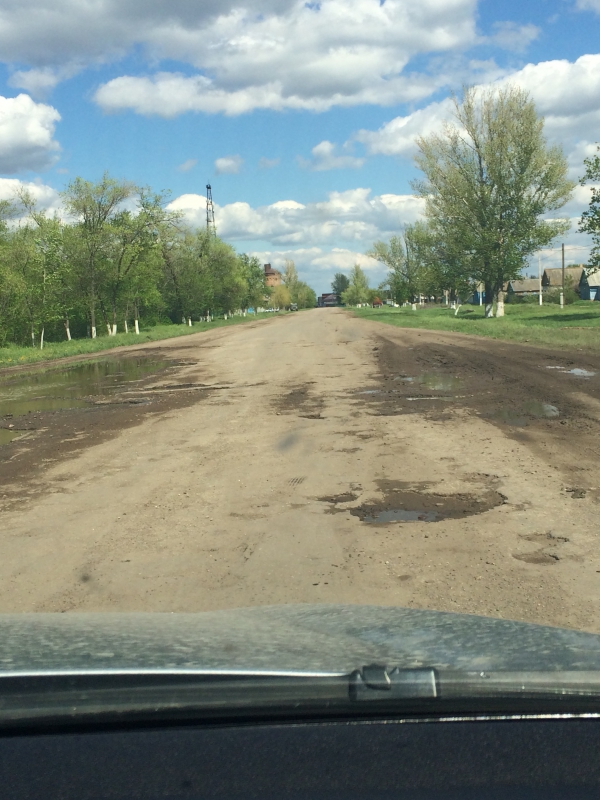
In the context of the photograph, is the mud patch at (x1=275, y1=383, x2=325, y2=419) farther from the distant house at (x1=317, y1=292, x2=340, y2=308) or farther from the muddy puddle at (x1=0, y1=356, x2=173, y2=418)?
the distant house at (x1=317, y1=292, x2=340, y2=308)

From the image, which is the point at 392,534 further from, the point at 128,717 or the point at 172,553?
the point at 128,717

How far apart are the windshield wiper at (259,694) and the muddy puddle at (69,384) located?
31.1 feet

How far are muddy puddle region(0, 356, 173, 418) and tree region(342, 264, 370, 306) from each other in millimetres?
123986

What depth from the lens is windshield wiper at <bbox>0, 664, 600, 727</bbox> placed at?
1.81 m

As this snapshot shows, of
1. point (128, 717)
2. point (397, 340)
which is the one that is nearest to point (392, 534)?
point (128, 717)

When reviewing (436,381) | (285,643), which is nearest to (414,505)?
(285,643)

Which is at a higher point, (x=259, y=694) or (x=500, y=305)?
(x=500, y=305)

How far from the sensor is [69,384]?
62.5ft

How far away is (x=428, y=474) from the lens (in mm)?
7434

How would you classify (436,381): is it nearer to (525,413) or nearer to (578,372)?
(578,372)

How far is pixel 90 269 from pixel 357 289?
104003 mm

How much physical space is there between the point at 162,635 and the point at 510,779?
3.95 ft

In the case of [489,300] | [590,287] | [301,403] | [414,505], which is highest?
[590,287]

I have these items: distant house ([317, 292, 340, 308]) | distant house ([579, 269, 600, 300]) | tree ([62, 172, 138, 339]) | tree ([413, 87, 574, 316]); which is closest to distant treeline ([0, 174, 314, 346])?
tree ([62, 172, 138, 339])
